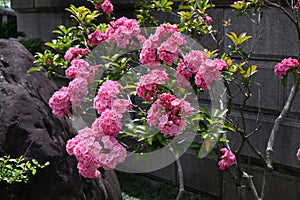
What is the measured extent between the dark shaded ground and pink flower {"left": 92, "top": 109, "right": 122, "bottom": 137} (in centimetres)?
301

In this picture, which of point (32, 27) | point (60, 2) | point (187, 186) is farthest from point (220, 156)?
point (32, 27)

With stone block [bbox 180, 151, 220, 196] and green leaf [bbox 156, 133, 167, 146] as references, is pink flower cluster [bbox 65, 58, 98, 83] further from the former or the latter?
stone block [bbox 180, 151, 220, 196]

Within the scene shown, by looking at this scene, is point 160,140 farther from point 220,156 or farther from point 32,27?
point 32,27

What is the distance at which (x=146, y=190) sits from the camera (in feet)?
22.4

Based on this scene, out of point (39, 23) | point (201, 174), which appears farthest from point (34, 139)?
point (39, 23)

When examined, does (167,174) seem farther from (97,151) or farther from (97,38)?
(97,151)

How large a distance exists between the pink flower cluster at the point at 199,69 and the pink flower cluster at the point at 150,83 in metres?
0.15

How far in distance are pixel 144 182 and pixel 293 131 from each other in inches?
90.0

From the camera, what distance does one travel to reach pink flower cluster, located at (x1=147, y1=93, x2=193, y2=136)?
344 centimetres

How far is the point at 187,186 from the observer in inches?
267

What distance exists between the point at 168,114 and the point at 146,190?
138 inches

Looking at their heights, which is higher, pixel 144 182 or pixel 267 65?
pixel 267 65

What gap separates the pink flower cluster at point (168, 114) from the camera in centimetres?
344

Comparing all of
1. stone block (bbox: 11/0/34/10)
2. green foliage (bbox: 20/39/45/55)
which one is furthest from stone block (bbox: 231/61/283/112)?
stone block (bbox: 11/0/34/10)
